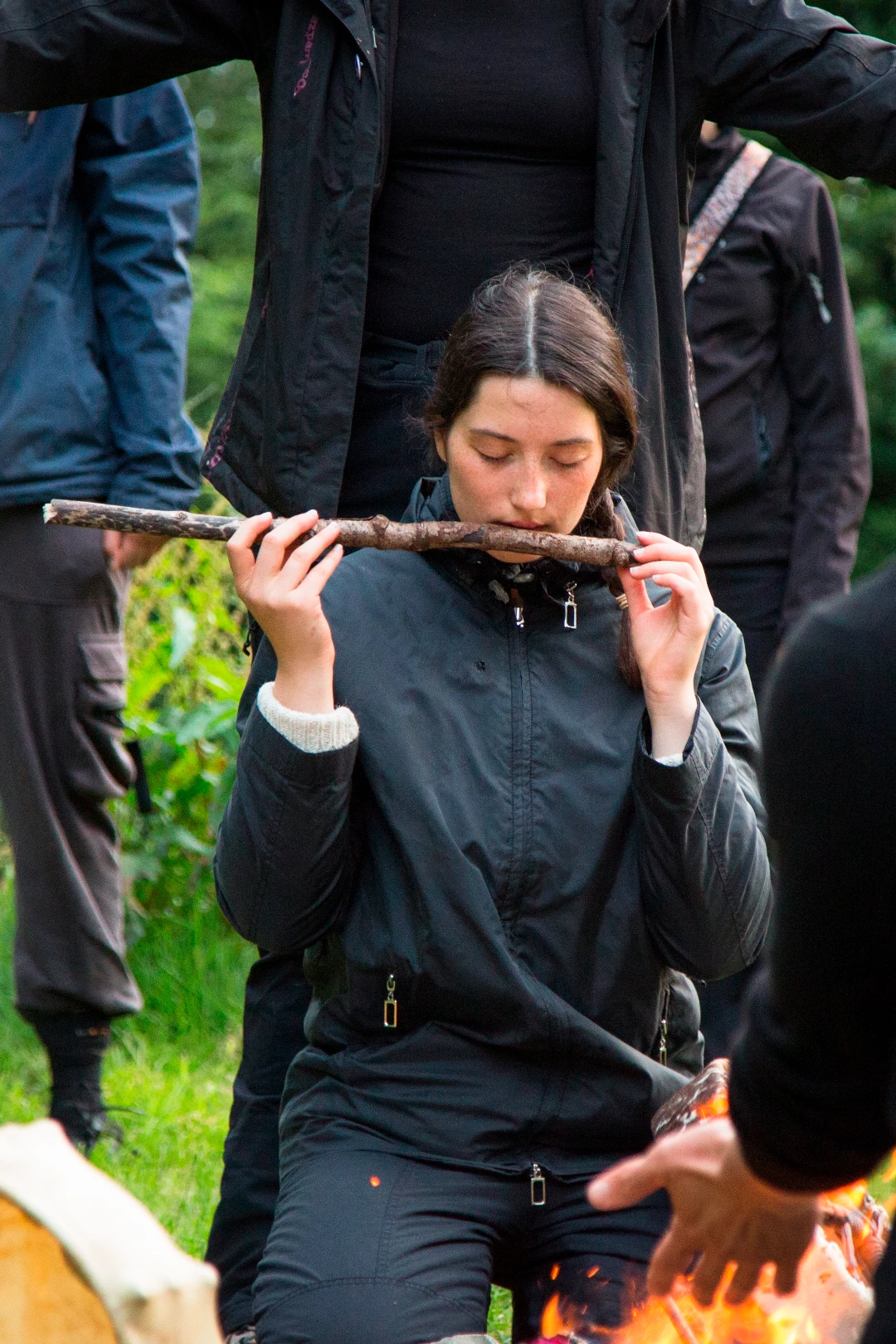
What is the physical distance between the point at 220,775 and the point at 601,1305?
10.6ft

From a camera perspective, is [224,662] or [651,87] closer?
[651,87]

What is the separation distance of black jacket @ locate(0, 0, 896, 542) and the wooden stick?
→ 326mm

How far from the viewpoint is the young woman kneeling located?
8.28 ft

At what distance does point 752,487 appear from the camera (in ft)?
14.8

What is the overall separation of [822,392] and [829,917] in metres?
3.46

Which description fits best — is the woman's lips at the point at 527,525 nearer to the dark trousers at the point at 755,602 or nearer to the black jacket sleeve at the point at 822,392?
the dark trousers at the point at 755,602

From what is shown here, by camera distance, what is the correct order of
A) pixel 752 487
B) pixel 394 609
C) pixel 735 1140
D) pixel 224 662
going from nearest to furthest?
pixel 735 1140
pixel 394 609
pixel 752 487
pixel 224 662

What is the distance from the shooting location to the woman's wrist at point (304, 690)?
2605 millimetres

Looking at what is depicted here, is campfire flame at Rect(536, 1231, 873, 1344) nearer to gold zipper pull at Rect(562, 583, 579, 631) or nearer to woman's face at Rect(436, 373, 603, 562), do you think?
gold zipper pull at Rect(562, 583, 579, 631)

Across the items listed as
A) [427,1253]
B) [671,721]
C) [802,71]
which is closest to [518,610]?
[671,721]

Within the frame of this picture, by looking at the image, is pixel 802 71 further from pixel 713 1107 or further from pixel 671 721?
pixel 713 1107

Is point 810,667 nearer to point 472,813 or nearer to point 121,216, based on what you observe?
point 472,813

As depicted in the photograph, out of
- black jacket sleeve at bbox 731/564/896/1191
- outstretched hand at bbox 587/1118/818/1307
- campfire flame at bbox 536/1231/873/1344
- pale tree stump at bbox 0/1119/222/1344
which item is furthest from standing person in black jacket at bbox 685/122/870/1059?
pale tree stump at bbox 0/1119/222/1344

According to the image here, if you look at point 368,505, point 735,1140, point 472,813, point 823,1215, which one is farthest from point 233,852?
point 735,1140
